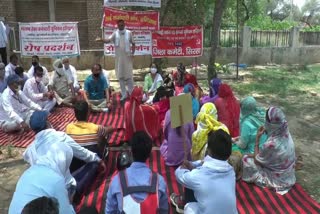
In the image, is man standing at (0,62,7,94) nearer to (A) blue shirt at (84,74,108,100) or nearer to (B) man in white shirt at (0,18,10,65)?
(A) blue shirt at (84,74,108,100)

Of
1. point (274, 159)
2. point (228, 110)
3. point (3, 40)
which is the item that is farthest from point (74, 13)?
point (274, 159)

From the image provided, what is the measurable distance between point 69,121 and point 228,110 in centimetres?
322

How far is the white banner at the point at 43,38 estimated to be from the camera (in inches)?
380

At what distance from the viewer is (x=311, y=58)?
54.2ft

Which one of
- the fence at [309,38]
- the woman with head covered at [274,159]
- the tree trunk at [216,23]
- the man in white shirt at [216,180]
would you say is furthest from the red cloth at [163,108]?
the fence at [309,38]

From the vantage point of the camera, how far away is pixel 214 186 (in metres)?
2.86

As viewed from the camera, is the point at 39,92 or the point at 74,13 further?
the point at 74,13

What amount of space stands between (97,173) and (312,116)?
549 centimetres

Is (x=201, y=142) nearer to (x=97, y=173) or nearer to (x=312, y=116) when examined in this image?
(x=97, y=173)

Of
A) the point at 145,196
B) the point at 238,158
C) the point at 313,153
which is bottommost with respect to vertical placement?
the point at 313,153

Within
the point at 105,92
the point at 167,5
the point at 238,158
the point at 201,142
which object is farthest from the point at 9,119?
the point at 167,5

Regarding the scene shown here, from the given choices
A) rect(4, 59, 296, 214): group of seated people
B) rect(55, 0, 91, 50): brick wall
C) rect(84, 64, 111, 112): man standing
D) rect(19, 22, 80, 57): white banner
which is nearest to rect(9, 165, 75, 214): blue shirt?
rect(4, 59, 296, 214): group of seated people

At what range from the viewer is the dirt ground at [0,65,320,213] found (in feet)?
15.8

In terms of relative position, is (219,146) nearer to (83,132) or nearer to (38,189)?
(38,189)
